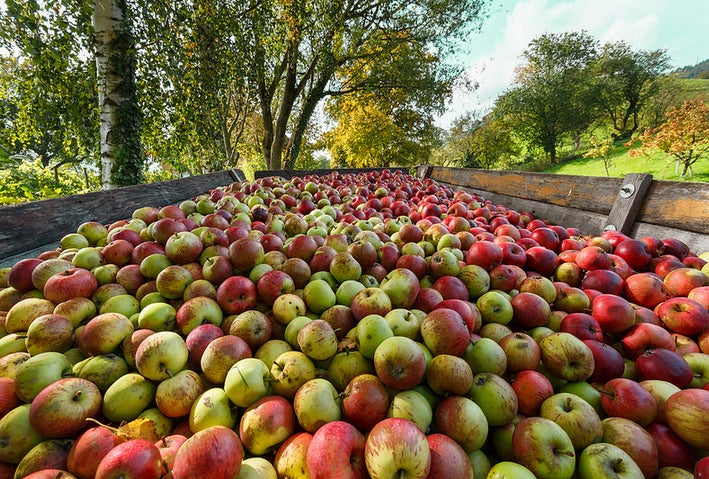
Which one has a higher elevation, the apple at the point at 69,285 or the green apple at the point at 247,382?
the apple at the point at 69,285

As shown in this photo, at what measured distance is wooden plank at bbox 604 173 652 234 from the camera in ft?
9.32

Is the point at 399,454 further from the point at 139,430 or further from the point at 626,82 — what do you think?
the point at 626,82

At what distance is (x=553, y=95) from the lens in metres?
35.1

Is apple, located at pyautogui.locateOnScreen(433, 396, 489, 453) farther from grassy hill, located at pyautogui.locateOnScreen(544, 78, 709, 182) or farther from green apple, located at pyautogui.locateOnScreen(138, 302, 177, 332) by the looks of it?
grassy hill, located at pyautogui.locateOnScreen(544, 78, 709, 182)

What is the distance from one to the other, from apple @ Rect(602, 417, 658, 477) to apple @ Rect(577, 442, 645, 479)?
51mm

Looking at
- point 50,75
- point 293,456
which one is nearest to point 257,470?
point 293,456

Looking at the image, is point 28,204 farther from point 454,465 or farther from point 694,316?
point 694,316

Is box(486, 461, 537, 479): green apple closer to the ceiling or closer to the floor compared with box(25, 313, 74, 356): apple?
closer to the floor

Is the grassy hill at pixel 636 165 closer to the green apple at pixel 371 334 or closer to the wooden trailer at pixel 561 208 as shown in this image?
the wooden trailer at pixel 561 208

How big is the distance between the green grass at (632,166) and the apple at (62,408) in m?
23.7

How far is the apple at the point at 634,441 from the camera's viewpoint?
1136 millimetres

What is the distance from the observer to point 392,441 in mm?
1007

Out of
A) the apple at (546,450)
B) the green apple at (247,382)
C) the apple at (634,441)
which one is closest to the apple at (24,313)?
the green apple at (247,382)

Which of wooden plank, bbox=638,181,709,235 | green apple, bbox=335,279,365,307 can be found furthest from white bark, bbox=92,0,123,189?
wooden plank, bbox=638,181,709,235
